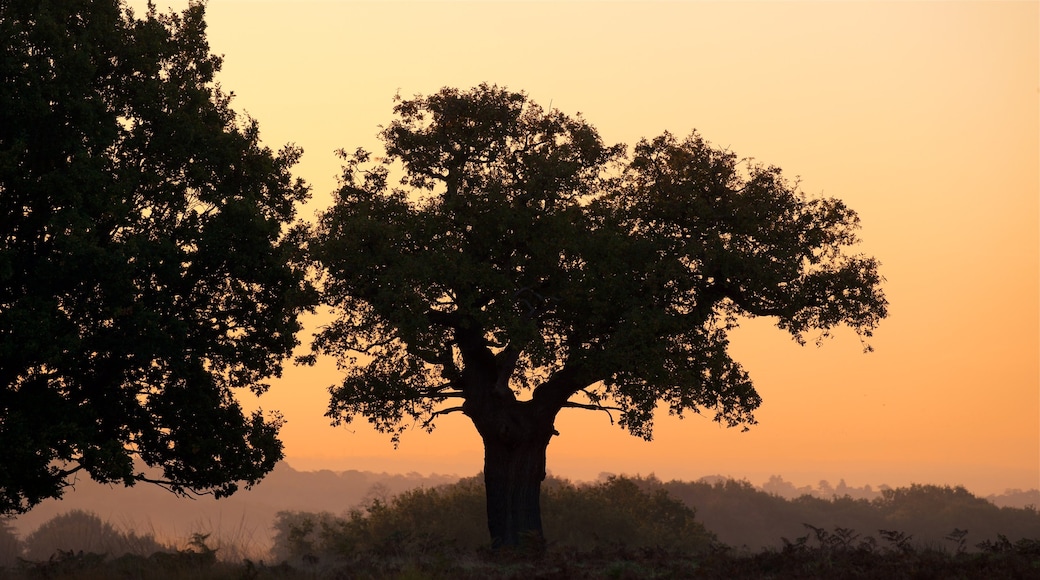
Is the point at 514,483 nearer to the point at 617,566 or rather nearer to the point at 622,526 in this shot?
the point at 617,566

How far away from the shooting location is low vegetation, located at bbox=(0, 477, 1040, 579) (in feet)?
79.0

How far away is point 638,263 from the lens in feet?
102

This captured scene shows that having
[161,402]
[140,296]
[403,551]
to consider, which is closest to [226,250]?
[140,296]

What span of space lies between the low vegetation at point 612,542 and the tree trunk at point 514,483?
2154mm

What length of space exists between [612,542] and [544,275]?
12345 millimetres

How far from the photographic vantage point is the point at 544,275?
31.9 meters

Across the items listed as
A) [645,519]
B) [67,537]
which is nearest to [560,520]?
[645,519]

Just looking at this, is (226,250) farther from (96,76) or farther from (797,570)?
(797,570)

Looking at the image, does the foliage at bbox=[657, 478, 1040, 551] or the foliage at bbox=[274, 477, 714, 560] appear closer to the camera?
the foliage at bbox=[274, 477, 714, 560]

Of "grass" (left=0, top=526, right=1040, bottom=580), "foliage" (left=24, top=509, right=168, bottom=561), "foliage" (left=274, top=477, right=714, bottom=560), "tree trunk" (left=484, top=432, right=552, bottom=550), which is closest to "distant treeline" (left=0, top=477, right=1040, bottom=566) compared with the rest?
"foliage" (left=274, top=477, right=714, bottom=560)

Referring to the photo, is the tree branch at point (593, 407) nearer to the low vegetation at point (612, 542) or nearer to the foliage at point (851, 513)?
the low vegetation at point (612, 542)

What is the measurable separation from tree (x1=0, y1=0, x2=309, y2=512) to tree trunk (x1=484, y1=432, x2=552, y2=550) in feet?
23.0

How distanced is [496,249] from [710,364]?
7132 millimetres

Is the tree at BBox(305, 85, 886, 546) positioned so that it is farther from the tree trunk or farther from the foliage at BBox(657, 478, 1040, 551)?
the foliage at BBox(657, 478, 1040, 551)
